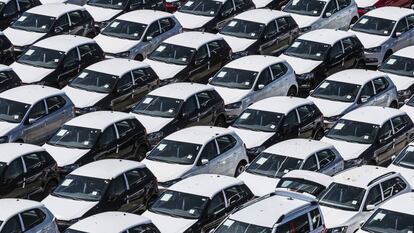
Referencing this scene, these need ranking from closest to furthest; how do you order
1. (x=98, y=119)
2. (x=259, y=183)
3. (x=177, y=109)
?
(x=259, y=183), (x=98, y=119), (x=177, y=109)

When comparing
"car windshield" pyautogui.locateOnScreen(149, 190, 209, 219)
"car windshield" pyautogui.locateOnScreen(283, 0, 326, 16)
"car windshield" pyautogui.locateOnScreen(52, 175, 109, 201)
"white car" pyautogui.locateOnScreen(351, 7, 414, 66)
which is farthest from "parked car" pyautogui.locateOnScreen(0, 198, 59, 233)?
"car windshield" pyautogui.locateOnScreen(283, 0, 326, 16)

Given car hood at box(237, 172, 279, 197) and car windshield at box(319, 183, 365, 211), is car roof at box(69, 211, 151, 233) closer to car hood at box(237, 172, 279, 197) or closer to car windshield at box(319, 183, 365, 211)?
car hood at box(237, 172, 279, 197)

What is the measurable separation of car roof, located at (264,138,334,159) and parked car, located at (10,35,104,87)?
8512 mm

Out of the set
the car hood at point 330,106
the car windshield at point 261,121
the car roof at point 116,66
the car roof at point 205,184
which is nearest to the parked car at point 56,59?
the car roof at point 116,66

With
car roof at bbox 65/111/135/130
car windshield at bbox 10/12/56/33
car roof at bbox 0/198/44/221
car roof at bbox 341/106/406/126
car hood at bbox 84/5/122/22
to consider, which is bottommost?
car hood at bbox 84/5/122/22

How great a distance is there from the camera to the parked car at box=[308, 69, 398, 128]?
3825 cm

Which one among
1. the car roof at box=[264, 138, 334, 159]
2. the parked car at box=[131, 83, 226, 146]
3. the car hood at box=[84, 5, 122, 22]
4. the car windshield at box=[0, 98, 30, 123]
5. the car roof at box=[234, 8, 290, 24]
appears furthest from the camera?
the car hood at box=[84, 5, 122, 22]

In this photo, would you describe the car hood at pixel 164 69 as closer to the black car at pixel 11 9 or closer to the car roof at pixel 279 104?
the car roof at pixel 279 104

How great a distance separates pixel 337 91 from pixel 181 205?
8.91 meters

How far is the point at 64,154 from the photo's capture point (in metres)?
35.0

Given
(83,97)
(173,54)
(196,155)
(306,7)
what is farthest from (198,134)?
(306,7)

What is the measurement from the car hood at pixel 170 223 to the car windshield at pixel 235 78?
29.2 ft

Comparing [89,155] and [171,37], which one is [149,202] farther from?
[171,37]

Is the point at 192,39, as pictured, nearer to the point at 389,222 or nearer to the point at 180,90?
the point at 180,90
